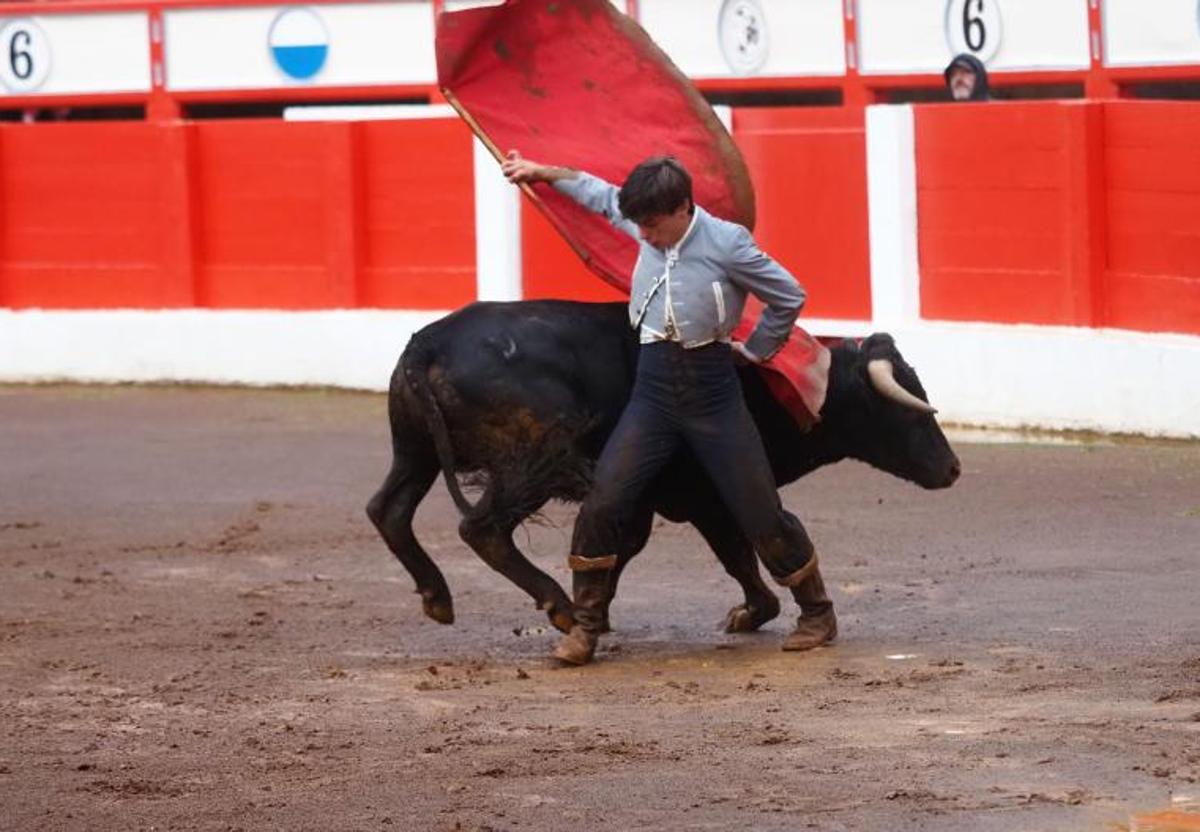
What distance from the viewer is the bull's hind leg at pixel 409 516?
23.8 ft

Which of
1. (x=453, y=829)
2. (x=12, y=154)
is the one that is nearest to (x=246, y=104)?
(x=12, y=154)

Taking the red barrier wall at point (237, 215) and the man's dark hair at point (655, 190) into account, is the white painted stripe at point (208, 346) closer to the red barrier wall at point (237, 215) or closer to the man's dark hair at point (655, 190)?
the red barrier wall at point (237, 215)

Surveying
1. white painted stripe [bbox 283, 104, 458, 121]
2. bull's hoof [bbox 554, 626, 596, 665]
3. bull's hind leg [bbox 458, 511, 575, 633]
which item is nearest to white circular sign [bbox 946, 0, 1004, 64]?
white painted stripe [bbox 283, 104, 458, 121]

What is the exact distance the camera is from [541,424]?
698cm

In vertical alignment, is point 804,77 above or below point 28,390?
above

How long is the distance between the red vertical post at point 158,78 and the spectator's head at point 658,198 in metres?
11.0

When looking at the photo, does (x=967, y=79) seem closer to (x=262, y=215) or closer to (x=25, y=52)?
(x=262, y=215)

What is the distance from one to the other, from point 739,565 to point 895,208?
4.98 metres

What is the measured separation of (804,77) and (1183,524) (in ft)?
22.8

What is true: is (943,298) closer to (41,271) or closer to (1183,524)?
(1183,524)

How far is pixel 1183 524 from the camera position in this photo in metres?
8.86

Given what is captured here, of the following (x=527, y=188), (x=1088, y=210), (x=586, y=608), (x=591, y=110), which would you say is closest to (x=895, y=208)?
(x=1088, y=210)

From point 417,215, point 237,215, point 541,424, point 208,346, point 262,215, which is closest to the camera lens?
point 541,424

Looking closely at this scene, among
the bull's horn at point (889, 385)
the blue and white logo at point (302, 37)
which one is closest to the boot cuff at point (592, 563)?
Answer: the bull's horn at point (889, 385)
